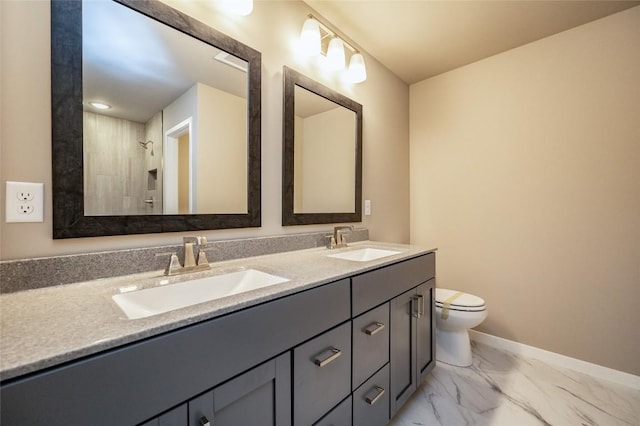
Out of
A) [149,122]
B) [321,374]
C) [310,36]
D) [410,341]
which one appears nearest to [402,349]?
[410,341]

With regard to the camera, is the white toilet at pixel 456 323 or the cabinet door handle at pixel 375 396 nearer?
the cabinet door handle at pixel 375 396

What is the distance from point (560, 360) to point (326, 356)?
77.7 inches

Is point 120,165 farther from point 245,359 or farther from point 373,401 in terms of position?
point 373,401

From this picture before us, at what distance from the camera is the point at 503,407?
1.47 meters

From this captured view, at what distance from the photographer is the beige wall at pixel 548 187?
5.49ft

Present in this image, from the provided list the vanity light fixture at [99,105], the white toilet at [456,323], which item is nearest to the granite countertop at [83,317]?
the vanity light fixture at [99,105]

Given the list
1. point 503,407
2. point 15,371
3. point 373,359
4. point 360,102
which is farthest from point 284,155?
point 503,407

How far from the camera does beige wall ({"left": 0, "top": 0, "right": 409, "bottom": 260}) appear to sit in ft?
2.50

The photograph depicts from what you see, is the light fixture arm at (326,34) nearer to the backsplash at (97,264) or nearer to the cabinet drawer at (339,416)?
the backsplash at (97,264)

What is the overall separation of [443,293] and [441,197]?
2.82ft

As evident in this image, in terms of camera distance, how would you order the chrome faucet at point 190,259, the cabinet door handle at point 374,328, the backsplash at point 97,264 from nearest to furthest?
the backsplash at point 97,264
the chrome faucet at point 190,259
the cabinet door handle at point 374,328

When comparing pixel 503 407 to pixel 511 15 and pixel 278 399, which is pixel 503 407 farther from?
pixel 511 15

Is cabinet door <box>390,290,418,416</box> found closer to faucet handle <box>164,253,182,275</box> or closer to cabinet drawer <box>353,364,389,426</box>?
cabinet drawer <box>353,364,389,426</box>

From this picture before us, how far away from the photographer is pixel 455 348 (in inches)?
74.1
